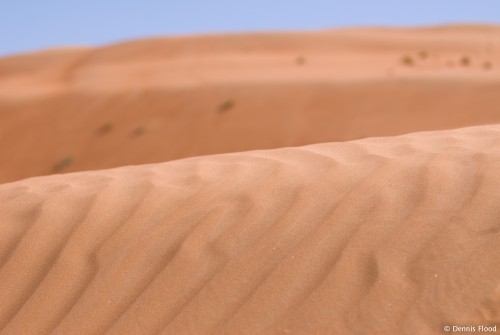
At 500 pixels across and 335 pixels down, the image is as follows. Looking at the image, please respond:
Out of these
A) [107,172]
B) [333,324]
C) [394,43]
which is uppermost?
[333,324]

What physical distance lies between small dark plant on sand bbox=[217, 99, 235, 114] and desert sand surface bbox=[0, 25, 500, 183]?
0.02 meters

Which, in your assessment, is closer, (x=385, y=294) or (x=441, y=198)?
(x=385, y=294)

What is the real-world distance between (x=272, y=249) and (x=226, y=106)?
12186 millimetres

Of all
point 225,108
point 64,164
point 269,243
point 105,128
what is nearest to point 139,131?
point 105,128

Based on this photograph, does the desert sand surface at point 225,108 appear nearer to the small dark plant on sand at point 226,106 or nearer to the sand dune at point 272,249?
the small dark plant on sand at point 226,106

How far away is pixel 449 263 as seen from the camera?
111 inches

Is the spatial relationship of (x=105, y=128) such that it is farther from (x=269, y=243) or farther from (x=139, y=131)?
(x=269, y=243)

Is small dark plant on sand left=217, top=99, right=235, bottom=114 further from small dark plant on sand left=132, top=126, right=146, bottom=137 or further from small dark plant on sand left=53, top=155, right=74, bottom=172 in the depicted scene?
small dark plant on sand left=53, top=155, right=74, bottom=172

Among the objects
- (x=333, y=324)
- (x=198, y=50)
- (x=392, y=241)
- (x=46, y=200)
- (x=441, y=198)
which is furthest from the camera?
(x=198, y=50)

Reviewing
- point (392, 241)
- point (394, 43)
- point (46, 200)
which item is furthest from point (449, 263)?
point (394, 43)

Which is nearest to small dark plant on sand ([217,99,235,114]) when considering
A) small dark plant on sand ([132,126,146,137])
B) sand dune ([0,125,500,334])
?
small dark plant on sand ([132,126,146,137])

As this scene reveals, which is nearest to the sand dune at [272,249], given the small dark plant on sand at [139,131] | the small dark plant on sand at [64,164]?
the small dark plant on sand at [64,164]

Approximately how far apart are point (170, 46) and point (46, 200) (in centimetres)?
2560

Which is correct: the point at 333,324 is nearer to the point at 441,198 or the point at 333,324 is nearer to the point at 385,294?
the point at 385,294
